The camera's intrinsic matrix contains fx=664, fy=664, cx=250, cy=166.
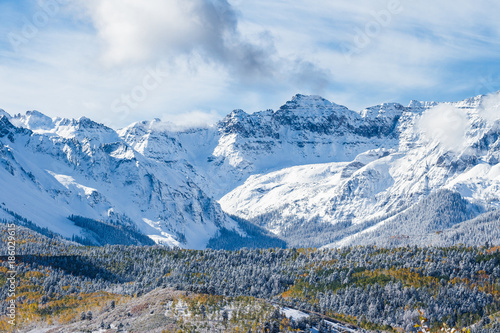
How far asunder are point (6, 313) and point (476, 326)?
133434 mm

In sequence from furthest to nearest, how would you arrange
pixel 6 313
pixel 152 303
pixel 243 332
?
pixel 6 313 → pixel 152 303 → pixel 243 332

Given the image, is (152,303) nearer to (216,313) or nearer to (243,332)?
(216,313)

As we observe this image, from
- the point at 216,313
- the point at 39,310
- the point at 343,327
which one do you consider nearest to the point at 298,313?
the point at 343,327

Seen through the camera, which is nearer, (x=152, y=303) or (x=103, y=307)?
(x=152, y=303)

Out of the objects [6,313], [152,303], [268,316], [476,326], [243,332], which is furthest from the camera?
[6,313]

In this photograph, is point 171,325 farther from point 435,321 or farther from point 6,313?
point 435,321

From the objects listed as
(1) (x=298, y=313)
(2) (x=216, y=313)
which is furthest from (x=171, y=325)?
(1) (x=298, y=313)

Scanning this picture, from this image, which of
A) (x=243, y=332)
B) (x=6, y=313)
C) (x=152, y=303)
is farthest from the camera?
(x=6, y=313)

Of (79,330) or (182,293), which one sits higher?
(182,293)

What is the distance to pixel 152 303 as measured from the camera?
160m

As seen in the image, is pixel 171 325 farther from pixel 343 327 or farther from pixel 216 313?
pixel 343 327

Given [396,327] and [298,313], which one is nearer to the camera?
[298,313]

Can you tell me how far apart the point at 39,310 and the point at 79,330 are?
5302cm

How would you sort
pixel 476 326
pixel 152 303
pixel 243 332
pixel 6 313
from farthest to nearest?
pixel 6 313
pixel 476 326
pixel 152 303
pixel 243 332
